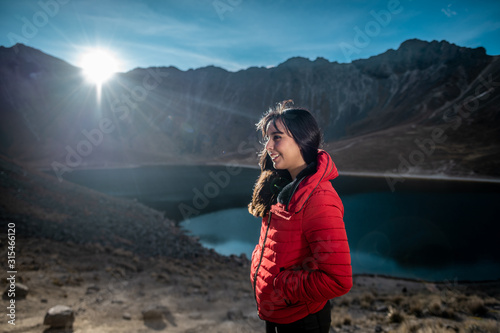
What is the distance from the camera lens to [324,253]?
127 centimetres

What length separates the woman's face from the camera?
63.3 inches

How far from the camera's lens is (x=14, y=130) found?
234 ft

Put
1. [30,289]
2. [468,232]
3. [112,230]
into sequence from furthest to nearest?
[468,232] → [112,230] → [30,289]

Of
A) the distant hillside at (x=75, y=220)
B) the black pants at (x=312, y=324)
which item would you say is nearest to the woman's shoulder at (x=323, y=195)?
the black pants at (x=312, y=324)

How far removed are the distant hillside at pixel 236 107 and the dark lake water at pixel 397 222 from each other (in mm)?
16565

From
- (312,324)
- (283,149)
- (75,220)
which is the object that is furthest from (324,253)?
(75,220)

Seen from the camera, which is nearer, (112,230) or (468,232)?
(112,230)

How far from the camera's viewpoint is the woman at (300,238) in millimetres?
1290

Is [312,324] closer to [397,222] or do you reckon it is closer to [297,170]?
[297,170]

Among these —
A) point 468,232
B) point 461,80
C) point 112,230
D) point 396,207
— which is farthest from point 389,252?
point 461,80

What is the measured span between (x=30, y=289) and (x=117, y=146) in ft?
253

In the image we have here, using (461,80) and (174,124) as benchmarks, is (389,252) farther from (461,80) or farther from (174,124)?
(174,124)

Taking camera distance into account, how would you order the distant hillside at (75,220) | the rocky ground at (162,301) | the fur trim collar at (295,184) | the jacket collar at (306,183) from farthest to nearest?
the distant hillside at (75,220), the rocky ground at (162,301), the fur trim collar at (295,184), the jacket collar at (306,183)

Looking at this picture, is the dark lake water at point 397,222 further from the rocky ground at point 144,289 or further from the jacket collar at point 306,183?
the jacket collar at point 306,183
